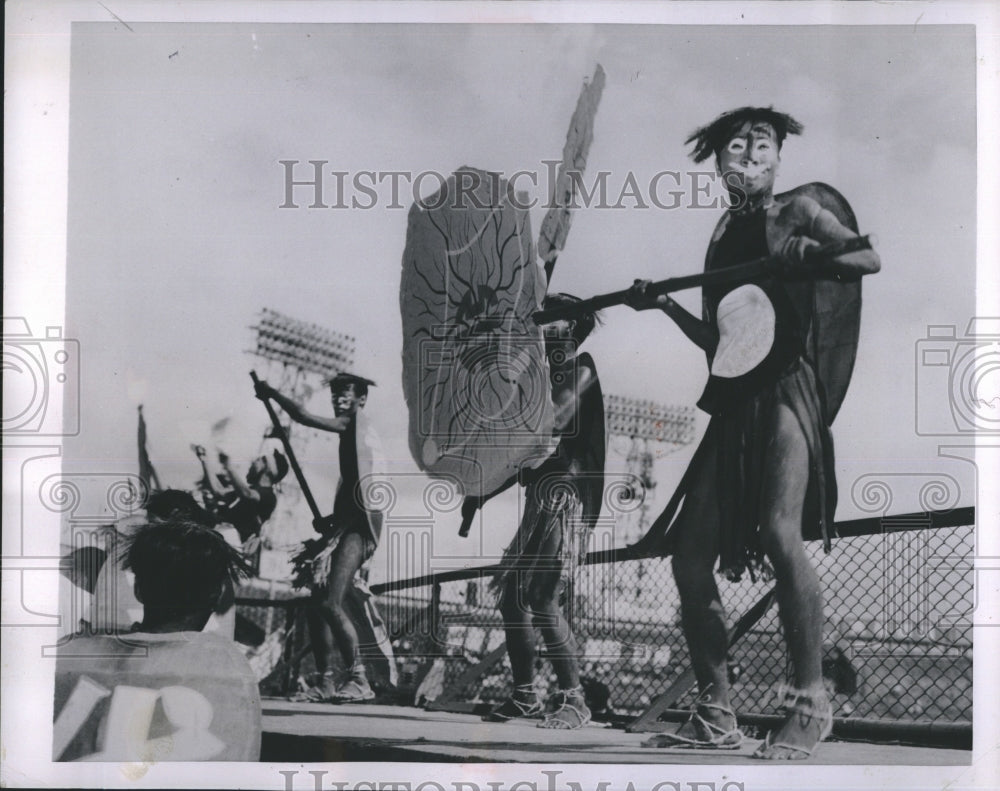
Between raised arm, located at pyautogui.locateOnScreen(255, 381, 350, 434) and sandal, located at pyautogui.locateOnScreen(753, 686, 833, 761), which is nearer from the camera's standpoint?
sandal, located at pyautogui.locateOnScreen(753, 686, 833, 761)

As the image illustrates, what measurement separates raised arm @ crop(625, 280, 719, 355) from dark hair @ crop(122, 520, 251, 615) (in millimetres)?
1634

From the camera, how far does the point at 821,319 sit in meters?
3.35

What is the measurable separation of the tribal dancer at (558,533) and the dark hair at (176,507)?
0.92 m

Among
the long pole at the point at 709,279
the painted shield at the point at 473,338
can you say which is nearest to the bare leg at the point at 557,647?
the painted shield at the point at 473,338

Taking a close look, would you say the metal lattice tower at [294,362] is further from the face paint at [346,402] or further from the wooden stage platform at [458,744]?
the wooden stage platform at [458,744]

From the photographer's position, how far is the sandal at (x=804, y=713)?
330cm

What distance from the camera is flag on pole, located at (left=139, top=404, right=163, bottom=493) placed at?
3.41 meters

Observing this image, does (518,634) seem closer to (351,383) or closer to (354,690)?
(354,690)

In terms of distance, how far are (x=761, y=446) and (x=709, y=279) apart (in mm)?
596

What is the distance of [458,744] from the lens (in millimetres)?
3387

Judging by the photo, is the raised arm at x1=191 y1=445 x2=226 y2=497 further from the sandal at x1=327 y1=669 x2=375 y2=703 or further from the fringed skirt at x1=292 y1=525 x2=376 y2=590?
the sandal at x1=327 y1=669 x2=375 y2=703

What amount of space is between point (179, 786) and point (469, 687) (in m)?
1.05
